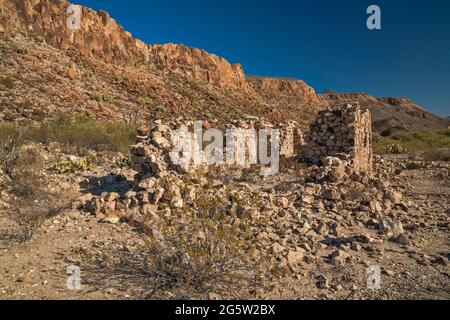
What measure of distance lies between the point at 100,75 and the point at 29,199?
19.6 metres

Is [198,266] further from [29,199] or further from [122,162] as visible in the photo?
[122,162]

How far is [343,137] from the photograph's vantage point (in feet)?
33.2

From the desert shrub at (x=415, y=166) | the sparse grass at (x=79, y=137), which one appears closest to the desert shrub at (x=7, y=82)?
the sparse grass at (x=79, y=137)

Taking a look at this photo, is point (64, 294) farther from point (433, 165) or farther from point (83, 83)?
point (83, 83)

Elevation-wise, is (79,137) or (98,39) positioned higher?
(98,39)

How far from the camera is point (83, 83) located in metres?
21.2

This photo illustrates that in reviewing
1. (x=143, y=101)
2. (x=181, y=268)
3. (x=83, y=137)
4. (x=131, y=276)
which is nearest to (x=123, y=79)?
(x=143, y=101)

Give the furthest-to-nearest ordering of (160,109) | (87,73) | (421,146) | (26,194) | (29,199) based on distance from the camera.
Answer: (87,73) → (160,109) → (421,146) → (26,194) → (29,199)

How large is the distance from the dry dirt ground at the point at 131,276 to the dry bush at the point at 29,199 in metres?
0.15

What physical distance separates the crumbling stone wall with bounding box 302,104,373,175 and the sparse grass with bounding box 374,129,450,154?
29.3 ft

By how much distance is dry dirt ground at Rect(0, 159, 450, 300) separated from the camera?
3582 millimetres

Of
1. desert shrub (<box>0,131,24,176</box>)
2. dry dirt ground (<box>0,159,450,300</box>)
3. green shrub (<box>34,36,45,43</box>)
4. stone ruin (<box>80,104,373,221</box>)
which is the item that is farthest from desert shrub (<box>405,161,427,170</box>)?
green shrub (<box>34,36,45,43</box>)

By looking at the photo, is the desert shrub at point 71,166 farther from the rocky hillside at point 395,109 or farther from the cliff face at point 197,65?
the rocky hillside at point 395,109
